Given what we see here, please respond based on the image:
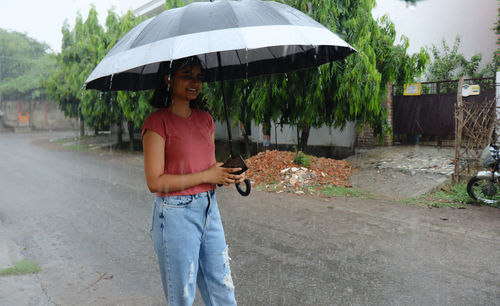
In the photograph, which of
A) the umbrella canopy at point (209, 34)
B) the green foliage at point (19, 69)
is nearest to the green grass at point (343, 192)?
the umbrella canopy at point (209, 34)

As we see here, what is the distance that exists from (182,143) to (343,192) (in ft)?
20.7

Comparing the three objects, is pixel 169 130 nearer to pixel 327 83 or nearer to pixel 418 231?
pixel 418 231

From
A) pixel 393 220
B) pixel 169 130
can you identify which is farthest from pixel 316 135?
pixel 169 130

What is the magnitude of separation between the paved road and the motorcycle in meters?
0.32

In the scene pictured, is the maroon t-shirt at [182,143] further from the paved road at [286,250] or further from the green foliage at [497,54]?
the green foliage at [497,54]

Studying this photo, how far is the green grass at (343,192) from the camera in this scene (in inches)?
302

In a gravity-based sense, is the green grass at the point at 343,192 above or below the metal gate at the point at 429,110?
below

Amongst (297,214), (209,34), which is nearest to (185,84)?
(209,34)

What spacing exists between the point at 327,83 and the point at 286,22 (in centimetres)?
684

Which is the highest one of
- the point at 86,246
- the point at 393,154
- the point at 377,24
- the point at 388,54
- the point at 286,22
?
the point at 377,24

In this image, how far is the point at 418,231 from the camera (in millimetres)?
5289

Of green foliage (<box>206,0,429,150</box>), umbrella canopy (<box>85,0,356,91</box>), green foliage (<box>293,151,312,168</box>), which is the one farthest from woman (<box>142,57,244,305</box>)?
green foliage (<box>293,151,312,168</box>)

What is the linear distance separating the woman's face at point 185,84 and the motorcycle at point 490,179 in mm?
6162

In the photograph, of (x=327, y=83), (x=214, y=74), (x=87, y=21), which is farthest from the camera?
(x=87, y=21)
